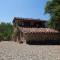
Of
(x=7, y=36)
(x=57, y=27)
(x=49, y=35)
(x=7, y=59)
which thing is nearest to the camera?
(x=7, y=59)

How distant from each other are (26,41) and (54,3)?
8.64 meters

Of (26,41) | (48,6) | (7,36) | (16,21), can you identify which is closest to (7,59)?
(26,41)

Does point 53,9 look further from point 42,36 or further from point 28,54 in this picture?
point 28,54

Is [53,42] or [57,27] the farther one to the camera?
[57,27]

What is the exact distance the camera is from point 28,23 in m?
46.4

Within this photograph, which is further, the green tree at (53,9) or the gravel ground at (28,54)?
the green tree at (53,9)

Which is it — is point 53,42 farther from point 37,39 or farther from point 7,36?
point 7,36

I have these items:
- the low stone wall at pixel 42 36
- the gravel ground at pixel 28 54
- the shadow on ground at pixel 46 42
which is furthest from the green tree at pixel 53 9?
the gravel ground at pixel 28 54

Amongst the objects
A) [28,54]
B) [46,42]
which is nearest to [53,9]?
[46,42]

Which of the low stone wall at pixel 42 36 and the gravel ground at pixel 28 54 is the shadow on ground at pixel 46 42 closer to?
the low stone wall at pixel 42 36

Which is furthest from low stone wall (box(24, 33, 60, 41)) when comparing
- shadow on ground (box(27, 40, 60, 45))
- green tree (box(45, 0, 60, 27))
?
green tree (box(45, 0, 60, 27))

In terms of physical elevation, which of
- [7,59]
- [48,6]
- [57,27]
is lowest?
[7,59]

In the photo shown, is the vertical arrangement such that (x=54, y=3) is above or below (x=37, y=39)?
above

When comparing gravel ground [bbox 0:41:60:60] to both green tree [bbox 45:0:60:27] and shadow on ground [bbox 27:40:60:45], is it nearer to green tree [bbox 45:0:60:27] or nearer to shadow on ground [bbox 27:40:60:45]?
shadow on ground [bbox 27:40:60:45]
